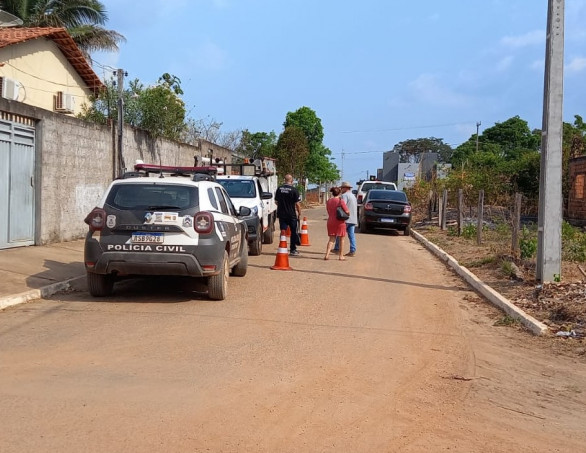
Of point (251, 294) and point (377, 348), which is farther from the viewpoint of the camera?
point (251, 294)

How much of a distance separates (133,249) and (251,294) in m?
2.13

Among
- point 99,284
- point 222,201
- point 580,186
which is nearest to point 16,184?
point 99,284

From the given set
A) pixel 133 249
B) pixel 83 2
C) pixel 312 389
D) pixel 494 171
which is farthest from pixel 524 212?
pixel 312 389

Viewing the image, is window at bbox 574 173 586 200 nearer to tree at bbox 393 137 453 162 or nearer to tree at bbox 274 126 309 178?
tree at bbox 274 126 309 178

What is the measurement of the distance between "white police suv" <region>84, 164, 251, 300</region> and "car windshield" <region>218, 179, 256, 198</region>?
6355 mm

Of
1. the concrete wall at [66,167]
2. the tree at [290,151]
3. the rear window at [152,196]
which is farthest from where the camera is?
the tree at [290,151]

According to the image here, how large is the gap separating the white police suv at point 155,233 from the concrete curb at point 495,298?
13.2 ft

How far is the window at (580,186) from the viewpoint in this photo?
25.9 m

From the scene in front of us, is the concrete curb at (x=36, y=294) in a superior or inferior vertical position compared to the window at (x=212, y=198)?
inferior

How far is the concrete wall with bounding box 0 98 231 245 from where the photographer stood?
1399cm

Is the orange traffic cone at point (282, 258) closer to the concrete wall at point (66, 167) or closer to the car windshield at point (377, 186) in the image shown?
the concrete wall at point (66, 167)

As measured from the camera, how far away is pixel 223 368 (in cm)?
605

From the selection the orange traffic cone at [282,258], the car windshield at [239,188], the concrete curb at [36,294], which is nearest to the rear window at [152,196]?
the concrete curb at [36,294]

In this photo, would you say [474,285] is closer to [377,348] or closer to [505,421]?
[377,348]
